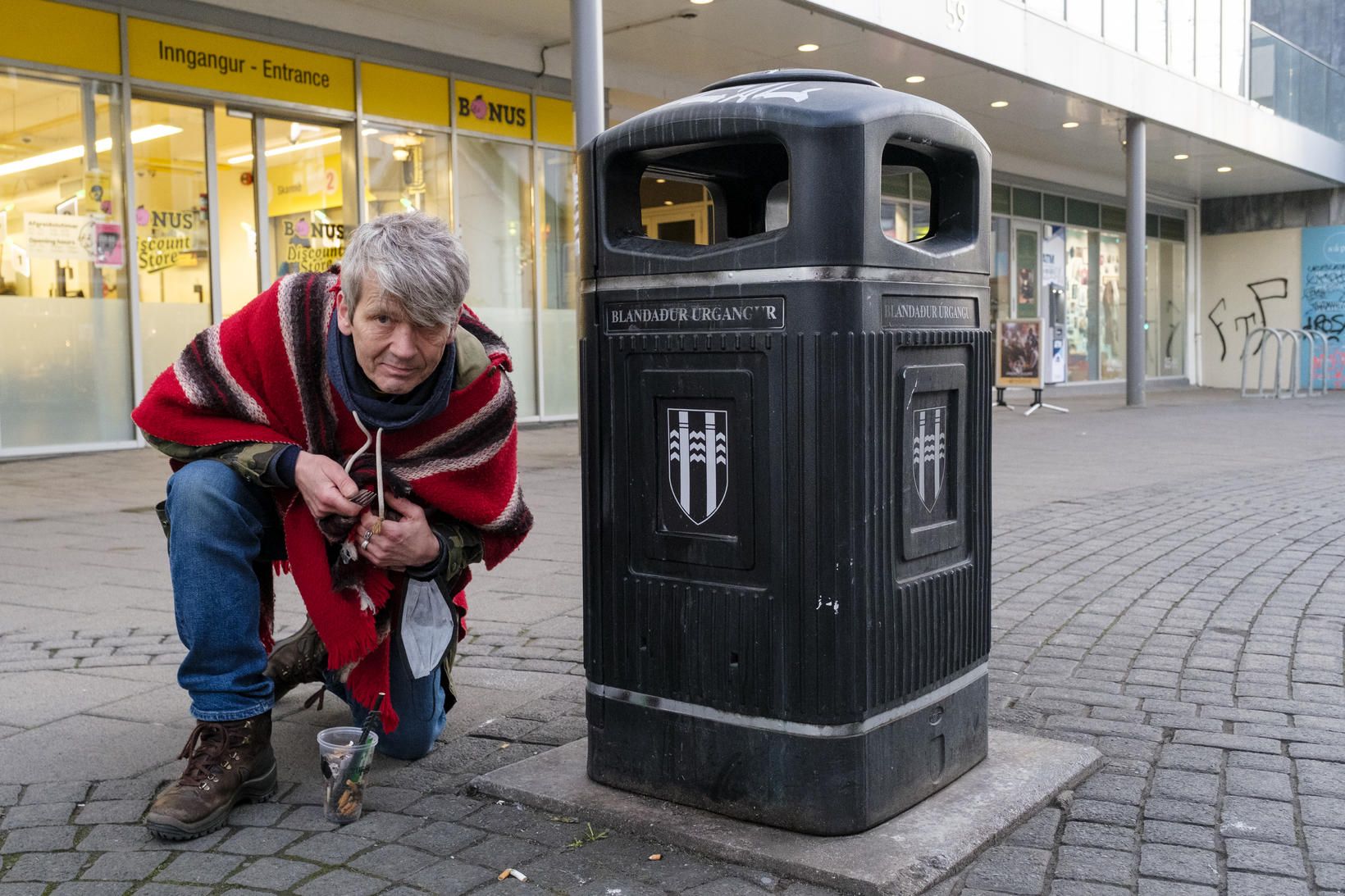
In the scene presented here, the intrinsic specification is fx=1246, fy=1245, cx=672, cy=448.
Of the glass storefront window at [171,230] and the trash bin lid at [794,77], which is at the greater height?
the glass storefront window at [171,230]

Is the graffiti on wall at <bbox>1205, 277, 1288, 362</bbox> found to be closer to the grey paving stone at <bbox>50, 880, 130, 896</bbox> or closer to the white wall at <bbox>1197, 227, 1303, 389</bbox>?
the white wall at <bbox>1197, 227, 1303, 389</bbox>

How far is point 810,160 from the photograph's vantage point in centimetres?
228

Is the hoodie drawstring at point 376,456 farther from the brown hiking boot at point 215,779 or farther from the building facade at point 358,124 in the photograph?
the building facade at point 358,124

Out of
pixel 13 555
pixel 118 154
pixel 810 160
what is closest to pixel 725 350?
pixel 810 160

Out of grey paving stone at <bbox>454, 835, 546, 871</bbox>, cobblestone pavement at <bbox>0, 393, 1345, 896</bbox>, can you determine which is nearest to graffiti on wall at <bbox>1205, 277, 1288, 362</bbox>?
cobblestone pavement at <bbox>0, 393, 1345, 896</bbox>

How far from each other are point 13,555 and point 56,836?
3.73 meters

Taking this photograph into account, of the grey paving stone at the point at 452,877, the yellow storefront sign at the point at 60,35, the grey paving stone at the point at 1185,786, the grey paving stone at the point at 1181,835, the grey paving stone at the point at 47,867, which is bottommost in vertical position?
the grey paving stone at the point at 1181,835

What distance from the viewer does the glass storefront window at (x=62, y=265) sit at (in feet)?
32.8

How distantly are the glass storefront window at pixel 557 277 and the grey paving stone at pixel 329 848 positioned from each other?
38.1 feet

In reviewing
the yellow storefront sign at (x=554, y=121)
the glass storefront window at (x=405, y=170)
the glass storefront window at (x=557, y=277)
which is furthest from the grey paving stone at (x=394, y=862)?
the yellow storefront sign at (x=554, y=121)

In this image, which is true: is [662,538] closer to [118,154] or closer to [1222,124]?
[118,154]

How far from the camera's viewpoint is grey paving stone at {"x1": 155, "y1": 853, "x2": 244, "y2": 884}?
7.52ft

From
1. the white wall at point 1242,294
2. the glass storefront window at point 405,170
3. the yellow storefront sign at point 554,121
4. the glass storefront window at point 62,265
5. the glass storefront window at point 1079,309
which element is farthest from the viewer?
Answer: the white wall at point 1242,294

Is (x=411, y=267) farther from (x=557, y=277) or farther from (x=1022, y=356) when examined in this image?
(x=1022, y=356)
